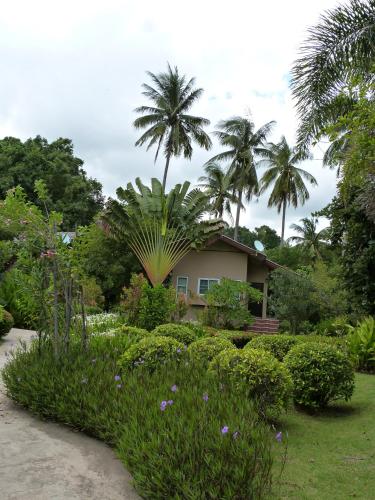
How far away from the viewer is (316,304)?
69.6 ft

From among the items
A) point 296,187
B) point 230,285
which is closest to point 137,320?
point 230,285

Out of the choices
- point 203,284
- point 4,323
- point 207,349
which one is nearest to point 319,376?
point 207,349

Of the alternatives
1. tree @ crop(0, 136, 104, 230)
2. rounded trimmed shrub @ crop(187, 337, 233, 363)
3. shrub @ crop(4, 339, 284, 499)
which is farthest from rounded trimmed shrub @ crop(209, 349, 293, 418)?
tree @ crop(0, 136, 104, 230)

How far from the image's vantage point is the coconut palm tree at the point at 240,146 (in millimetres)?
37906

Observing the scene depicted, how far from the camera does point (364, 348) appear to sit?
1032 cm

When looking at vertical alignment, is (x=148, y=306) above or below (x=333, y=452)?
above

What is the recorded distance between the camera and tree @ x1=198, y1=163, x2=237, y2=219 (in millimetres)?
40656

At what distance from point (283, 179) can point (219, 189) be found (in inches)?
217

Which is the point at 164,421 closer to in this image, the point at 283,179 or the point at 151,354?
the point at 151,354

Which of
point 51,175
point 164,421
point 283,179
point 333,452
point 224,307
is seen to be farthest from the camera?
point 283,179

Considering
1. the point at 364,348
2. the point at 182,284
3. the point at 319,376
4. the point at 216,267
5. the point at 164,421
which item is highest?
the point at 216,267

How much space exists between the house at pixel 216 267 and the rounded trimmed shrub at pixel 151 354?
16.0 m

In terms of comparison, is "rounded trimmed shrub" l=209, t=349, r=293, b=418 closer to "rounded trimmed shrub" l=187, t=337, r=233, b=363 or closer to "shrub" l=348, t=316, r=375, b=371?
"rounded trimmed shrub" l=187, t=337, r=233, b=363

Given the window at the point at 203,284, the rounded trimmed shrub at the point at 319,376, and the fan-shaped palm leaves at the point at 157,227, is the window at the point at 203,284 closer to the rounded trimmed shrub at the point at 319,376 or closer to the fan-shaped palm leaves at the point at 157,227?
the fan-shaped palm leaves at the point at 157,227
